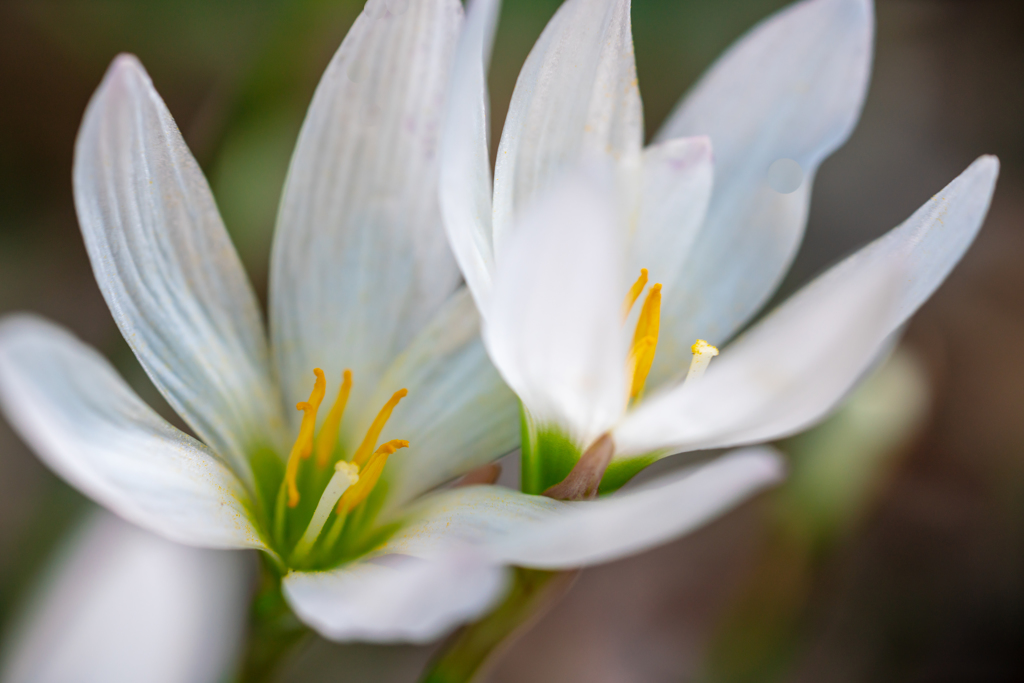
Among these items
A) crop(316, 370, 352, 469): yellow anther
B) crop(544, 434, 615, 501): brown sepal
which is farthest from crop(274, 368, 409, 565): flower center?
crop(544, 434, 615, 501): brown sepal

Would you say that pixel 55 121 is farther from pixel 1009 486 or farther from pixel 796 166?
pixel 1009 486

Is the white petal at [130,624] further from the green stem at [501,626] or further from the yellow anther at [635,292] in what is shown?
the yellow anther at [635,292]

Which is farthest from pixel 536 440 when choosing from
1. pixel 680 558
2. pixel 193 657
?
pixel 680 558

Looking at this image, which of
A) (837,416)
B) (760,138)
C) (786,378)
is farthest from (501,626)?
(837,416)

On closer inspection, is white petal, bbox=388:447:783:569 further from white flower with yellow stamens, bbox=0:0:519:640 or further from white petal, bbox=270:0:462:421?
white petal, bbox=270:0:462:421

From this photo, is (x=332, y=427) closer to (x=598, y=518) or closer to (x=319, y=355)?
(x=319, y=355)

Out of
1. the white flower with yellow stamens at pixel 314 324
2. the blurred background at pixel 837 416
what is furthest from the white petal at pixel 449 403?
the blurred background at pixel 837 416

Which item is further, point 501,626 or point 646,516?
point 501,626
